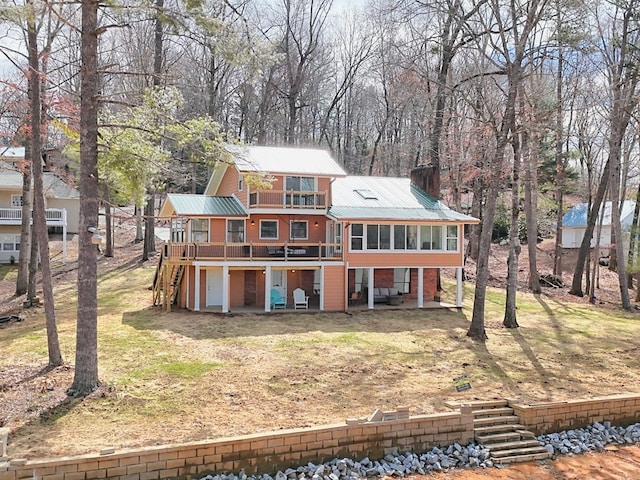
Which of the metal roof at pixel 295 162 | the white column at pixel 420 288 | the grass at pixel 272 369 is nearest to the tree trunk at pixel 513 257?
the grass at pixel 272 369

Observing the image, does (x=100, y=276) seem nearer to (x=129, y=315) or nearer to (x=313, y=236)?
(x=129, y=315)

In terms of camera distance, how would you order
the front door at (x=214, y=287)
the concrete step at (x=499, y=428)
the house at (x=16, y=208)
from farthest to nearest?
the house at (x=16, y=208)
the front door at (x=214, y=287)
the concrete step at (x=499, y=428)

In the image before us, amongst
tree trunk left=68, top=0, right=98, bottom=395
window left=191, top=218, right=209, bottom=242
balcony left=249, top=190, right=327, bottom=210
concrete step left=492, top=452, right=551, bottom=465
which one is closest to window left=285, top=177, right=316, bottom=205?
balcony left=249, top=190, right=327, bottom=210

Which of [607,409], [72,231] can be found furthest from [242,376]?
[72,231]

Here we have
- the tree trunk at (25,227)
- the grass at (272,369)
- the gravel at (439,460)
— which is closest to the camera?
the gravel at (439,460)

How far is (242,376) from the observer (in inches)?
440

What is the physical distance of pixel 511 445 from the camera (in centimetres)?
903

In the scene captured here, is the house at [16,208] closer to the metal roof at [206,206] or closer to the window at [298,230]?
the metal roof at [206,206]

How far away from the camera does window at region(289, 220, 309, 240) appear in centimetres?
2108

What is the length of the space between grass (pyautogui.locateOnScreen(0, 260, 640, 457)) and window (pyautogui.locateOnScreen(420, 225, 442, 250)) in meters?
2.76

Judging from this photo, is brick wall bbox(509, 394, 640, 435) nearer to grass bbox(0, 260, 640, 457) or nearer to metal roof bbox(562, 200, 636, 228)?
grass bbox(0, 260, 640, 457)

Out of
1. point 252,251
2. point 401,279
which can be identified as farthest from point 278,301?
point 401,279

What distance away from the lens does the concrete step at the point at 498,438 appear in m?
9.04

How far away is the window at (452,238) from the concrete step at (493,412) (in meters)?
12.0
